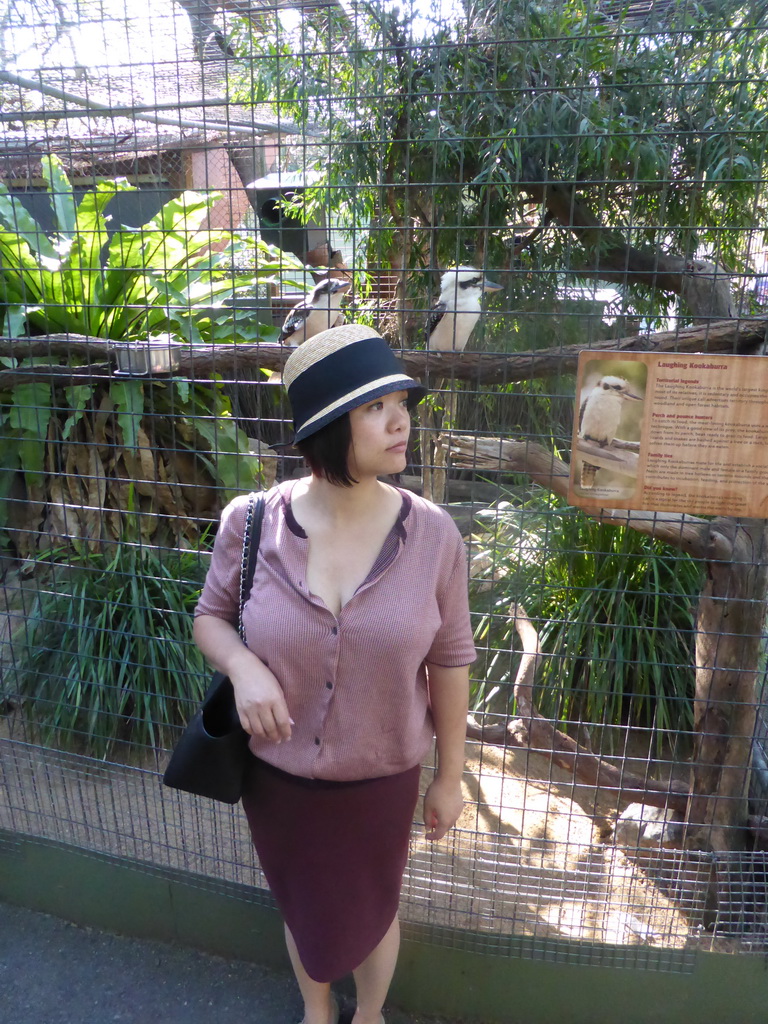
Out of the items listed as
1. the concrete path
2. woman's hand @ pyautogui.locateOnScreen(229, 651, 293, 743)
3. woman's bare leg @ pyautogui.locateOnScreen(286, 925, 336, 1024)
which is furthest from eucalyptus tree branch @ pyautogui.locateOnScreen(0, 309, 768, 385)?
the concrete path

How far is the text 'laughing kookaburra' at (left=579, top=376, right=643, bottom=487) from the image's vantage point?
1992mm

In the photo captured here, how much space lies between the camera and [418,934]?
240cm

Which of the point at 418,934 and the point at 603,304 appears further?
the point at 603,304

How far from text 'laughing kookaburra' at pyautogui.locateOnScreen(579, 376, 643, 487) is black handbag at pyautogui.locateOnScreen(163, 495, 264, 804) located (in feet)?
2.90

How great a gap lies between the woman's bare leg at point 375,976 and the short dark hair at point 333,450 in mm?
1210

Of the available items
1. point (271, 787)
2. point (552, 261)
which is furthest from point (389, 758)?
point (552, 261)

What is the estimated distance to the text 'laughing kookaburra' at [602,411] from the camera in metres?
1.99

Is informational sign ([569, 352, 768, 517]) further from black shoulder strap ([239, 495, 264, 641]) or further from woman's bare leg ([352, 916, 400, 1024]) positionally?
woman's bare leg ([352, 916, 400, 1024])

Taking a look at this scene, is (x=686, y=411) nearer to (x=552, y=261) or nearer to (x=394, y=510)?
(x=394, y=510)

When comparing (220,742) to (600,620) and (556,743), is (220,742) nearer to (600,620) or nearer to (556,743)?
(556,743)

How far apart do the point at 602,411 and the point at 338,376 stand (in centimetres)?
81

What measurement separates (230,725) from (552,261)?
221 cm

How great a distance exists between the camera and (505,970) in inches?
93.2

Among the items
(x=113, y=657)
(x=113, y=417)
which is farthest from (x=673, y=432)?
(x=113, y=417)
